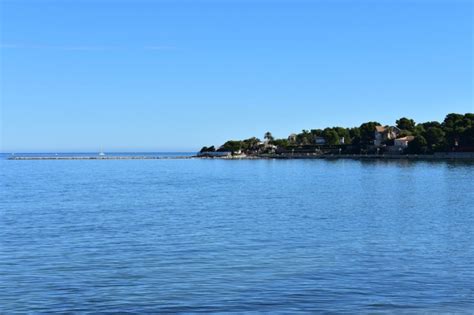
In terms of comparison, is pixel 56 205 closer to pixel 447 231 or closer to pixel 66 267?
pixel 66 267


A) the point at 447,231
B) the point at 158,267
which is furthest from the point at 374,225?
the point at 158,267

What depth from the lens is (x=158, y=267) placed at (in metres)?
21.8

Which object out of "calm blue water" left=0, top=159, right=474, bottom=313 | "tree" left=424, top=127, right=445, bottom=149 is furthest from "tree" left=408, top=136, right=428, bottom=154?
"calm blue water" left=0, top=159, right=474, bottom=313

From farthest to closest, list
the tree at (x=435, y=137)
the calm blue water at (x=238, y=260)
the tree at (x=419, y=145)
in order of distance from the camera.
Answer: the tree at (x=419, y=145)
the tree at (x=435, y=137)
the calm blue water at (x=238, y=260)

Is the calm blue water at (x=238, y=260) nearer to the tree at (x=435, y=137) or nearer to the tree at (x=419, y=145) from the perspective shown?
the tree at (x=435, y=137)

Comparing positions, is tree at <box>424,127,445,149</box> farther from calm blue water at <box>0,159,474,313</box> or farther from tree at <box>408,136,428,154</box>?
calm blue water at <box>0,159,474,313</box>

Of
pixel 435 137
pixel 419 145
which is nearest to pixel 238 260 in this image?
pixel 435 137

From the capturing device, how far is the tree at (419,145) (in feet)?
636

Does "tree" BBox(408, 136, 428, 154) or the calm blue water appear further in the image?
"tree" BBox(408, 136, 428, 154)

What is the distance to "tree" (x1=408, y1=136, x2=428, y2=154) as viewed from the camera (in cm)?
19375

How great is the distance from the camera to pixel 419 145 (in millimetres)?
195125

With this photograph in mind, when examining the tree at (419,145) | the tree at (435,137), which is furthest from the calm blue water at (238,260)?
the tree at (419,145)

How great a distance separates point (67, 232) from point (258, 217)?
1275cm

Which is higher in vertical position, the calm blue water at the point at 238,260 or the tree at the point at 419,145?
the tree at the point at 419,145
